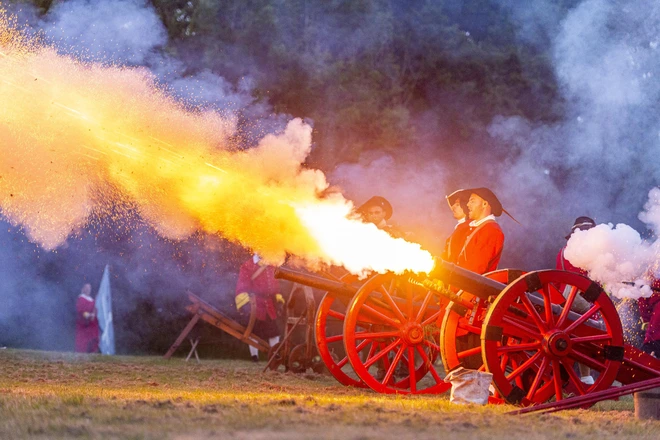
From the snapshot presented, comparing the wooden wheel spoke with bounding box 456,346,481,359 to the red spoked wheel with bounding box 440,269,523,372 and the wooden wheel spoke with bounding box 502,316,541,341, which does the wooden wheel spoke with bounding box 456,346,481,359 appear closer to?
the red spoked wheel with bounding box 440,269,523,372

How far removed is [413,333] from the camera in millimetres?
7656

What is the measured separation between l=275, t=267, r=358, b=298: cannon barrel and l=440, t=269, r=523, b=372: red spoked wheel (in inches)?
50.5

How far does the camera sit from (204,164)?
8.24 meters

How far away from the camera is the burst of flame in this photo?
26.5ft

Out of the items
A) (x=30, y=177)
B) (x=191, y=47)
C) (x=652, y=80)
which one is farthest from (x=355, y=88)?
(x=30, y=177)

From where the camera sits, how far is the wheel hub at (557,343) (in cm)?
622

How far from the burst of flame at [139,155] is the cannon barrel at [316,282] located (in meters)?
0.24

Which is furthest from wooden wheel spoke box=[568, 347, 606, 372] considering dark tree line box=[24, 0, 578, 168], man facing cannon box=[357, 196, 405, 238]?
dark tree line box=[24, 0, 578, 168]

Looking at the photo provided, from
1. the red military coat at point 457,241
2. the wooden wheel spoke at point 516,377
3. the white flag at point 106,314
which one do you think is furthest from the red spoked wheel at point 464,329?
the white flag at point 106,314

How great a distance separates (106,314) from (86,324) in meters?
0.36

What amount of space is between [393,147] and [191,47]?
3.80 meters

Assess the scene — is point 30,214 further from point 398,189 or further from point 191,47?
point 398,189

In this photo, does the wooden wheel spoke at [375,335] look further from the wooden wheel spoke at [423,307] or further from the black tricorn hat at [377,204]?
the black tricorn hat at [377,204]

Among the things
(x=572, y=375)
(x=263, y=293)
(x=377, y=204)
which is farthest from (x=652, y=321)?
(x=263, y=293)
